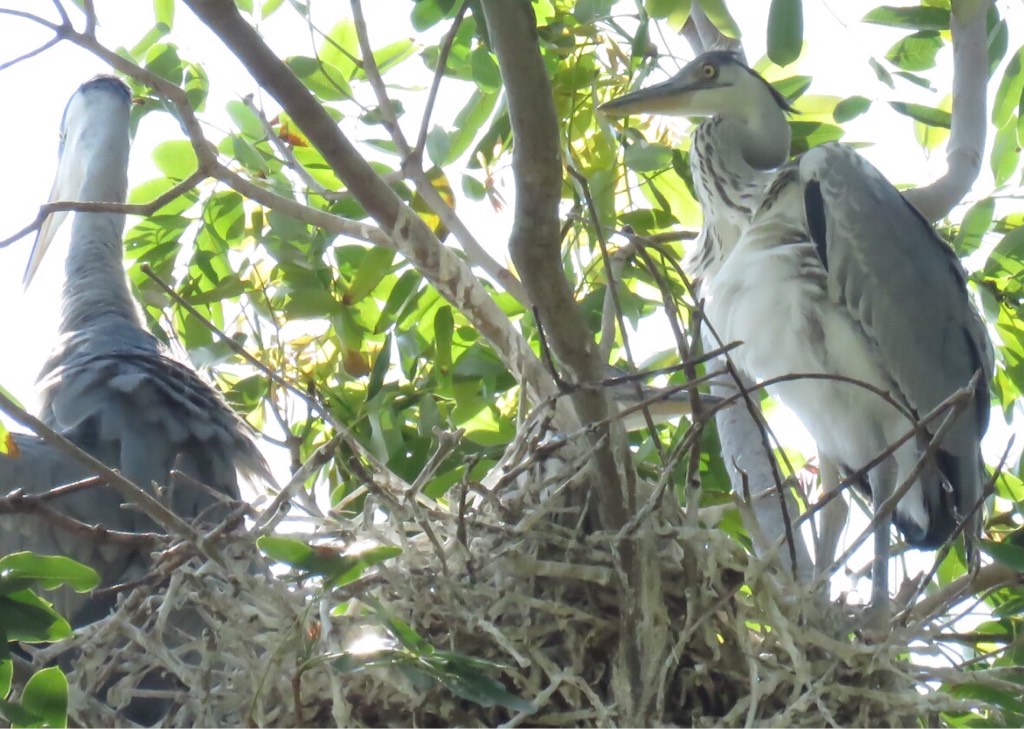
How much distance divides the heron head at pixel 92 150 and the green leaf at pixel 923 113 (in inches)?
90.2

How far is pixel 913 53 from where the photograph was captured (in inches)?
106

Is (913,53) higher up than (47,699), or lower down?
higher up

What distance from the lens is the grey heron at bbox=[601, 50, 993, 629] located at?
8.60 feet

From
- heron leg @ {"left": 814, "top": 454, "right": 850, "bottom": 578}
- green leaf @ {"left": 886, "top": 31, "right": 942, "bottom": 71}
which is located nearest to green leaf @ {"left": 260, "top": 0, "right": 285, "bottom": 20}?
green leaf @ {"left": 886, "top": 31, "right": 942, "bottom": 71}

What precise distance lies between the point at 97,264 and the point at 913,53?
214 cm

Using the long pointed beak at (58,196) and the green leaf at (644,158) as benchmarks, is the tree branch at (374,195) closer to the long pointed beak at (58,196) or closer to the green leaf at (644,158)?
the green leaf at (644,158)

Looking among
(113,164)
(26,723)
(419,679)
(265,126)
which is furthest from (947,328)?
(113,164)

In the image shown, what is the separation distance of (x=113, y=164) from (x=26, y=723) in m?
2.77

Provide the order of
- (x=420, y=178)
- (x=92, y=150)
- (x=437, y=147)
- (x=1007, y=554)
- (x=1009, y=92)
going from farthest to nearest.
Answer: (x=92, y=150)
(x=1009, y=92)
(x=437, y=147)
(x=420, y=178)
(x=1007, y=554)

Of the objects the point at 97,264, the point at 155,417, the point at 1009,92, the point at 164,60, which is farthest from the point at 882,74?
the point at 97,264

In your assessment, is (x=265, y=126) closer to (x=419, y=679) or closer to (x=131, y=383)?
(x=131, y=383)

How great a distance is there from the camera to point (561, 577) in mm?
1828

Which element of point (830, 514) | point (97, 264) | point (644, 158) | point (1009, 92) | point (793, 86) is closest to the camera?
point (644, 158)

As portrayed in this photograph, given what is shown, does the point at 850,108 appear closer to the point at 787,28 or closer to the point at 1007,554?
the point at 787,28
